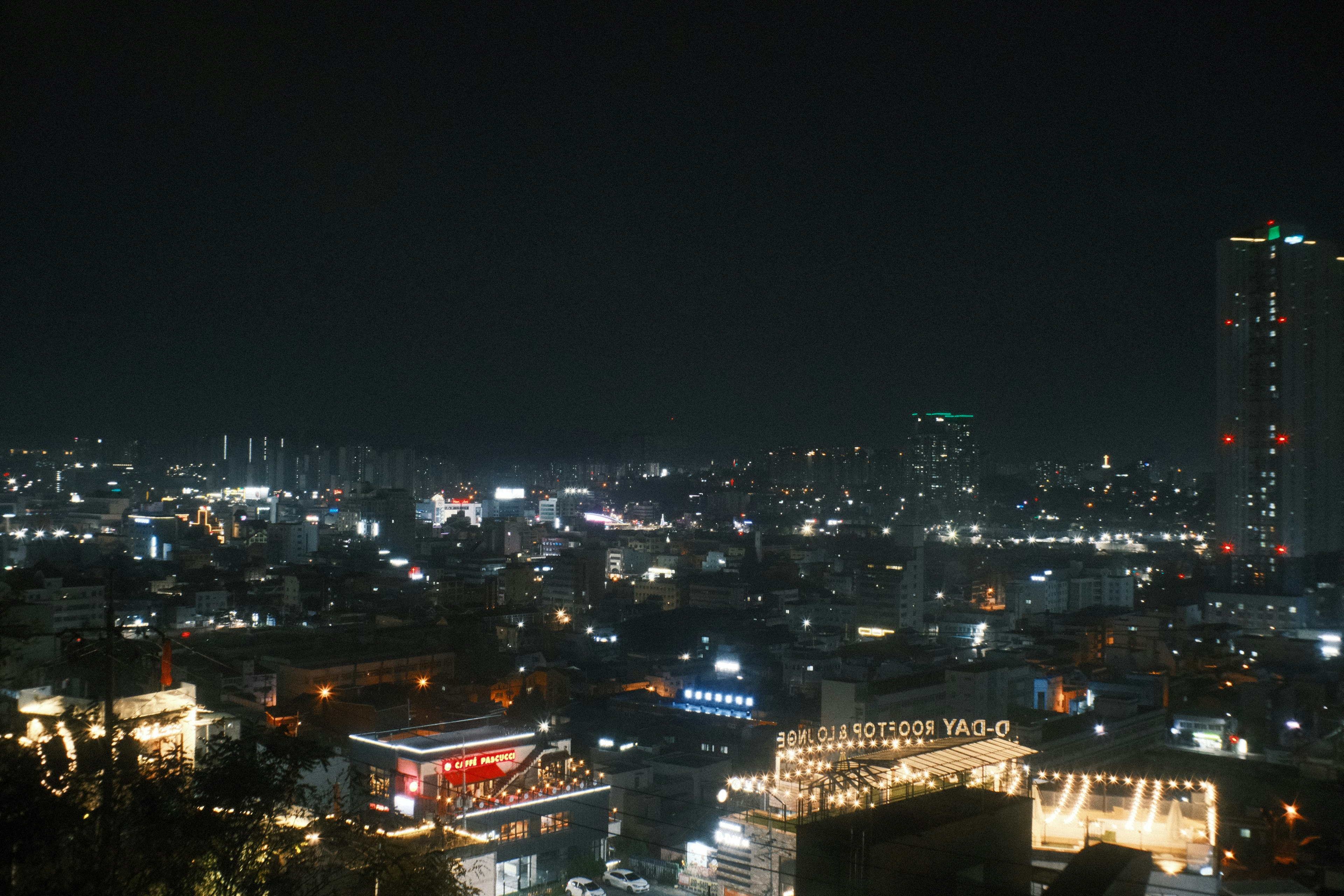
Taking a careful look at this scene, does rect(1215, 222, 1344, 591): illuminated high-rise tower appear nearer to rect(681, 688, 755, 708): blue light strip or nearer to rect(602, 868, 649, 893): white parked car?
rect(681, 688, 755, 708): blue light strip

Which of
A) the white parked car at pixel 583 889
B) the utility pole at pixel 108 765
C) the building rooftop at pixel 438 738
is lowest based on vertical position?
the white parked car at pixel 583 889

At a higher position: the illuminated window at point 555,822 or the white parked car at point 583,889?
the illuminated window at point 555,822

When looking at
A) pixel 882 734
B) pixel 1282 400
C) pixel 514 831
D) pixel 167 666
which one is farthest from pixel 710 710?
pixel 1282 400

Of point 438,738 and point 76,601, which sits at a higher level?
point 438,738

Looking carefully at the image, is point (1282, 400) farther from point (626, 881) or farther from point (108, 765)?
point (108, 765)

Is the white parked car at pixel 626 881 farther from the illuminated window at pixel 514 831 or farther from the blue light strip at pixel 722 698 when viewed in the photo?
the blue light strip at pixel 722 698

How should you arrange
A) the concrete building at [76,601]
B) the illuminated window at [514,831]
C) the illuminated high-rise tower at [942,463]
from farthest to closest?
A: the illuminated high-rise tower at [942,463] → the concrete building at [76,601] → the illuminated window at [514,831]

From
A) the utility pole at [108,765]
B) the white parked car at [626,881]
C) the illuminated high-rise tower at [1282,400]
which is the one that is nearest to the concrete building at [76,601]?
the white parked car at [626,881]
